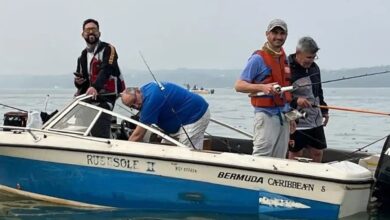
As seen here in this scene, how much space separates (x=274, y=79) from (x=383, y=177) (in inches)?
53.7

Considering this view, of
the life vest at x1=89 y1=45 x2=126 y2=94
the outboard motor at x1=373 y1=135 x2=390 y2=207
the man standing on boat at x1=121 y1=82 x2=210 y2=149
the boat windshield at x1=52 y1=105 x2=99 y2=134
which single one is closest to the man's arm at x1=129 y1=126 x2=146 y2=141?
the man standing on boat at x1=121 y1=82 x2=210 y2=149

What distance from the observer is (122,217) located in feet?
19.9

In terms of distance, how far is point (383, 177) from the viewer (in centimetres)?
559

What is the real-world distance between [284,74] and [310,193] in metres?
1.18

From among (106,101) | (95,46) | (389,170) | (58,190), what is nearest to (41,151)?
(58,190)

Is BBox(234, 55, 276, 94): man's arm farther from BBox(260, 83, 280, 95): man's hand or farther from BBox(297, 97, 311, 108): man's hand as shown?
BBox(297, 97, 311, 108): man's hand

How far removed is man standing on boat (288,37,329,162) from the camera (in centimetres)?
634

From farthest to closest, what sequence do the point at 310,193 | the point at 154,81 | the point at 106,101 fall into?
the point at 106,101, the point at 154,81, the point at 310,193

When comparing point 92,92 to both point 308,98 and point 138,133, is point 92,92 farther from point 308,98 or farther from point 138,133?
point 308,98

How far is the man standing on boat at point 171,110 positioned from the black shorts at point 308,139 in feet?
3.31

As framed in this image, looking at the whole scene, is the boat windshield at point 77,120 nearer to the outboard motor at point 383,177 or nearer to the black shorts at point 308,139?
the black shorts at point 308,139

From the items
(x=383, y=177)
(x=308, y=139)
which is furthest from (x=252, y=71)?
(x=383, y=177)

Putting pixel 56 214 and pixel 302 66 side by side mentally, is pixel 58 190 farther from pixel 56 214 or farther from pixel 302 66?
pixel 302 66

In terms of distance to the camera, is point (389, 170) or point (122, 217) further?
point (122, 217)
